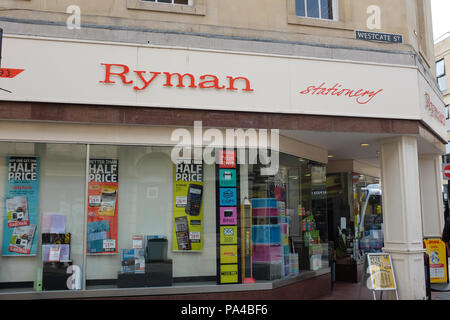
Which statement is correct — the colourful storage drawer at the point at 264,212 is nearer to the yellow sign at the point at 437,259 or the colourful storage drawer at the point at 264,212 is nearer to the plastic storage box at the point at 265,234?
the plastic storage box at the point at 265,234

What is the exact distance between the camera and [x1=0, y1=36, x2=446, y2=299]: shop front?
273 inches

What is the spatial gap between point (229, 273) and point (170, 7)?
192 inches

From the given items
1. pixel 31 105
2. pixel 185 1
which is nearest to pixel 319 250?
pixel 185 1

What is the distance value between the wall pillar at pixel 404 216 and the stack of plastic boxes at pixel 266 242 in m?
2.29

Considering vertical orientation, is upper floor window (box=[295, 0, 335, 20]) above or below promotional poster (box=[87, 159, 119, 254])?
above

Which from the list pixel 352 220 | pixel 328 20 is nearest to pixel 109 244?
pixel 328 20

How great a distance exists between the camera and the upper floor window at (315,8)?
855 cm

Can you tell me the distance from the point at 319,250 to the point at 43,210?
599 centimetres

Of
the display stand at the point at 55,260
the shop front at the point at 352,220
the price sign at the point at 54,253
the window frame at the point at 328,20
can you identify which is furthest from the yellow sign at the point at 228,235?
the shop front at the point at 352,220

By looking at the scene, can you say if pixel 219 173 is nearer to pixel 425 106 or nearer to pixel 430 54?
pixel 425 106

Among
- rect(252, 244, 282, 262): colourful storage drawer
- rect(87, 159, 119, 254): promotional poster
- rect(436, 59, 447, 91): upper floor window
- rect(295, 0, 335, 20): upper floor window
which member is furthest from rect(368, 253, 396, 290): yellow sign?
rect(436, 59, 447, 91): upper floor window

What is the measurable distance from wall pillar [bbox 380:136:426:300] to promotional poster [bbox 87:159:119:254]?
533 cm

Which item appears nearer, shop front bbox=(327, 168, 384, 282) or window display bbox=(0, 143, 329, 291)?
window display bbox=(0, 143, 329, 291)

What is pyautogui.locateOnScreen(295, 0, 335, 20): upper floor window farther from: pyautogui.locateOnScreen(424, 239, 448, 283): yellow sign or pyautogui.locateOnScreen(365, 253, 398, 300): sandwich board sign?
pyautogui.locateOnScreen(424, 239, 448, 283): yellow sign
